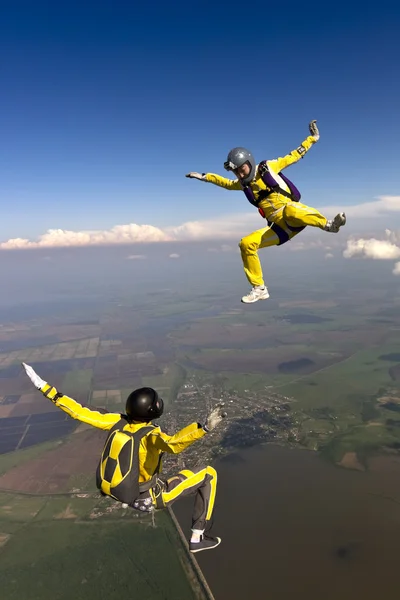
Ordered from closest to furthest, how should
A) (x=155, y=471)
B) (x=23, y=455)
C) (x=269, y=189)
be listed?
(x=155, y=471)
(x=269, y=189)
(x=23, y=455)

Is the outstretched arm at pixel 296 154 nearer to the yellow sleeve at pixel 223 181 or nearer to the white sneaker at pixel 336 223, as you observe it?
the yellow sleeve at pixel 223 181

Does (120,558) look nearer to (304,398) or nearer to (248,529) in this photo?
(248,529)

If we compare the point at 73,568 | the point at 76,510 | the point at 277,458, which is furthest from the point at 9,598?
the point at 277,458

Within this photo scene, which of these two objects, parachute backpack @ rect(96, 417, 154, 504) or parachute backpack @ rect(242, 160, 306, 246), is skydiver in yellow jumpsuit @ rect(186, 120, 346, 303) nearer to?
parachute backpack @ rect(242, 160, 306, 246)

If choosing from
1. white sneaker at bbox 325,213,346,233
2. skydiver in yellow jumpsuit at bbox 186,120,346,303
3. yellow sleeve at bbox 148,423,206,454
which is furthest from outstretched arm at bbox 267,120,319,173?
yellow sleeve at bbox 148,423,206,454

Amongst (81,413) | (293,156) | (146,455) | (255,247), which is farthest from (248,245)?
(81,413)

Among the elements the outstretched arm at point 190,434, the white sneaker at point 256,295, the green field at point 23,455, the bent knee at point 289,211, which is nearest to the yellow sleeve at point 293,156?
the bent knee at point 289,211

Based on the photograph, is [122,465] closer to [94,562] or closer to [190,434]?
[190,434]
